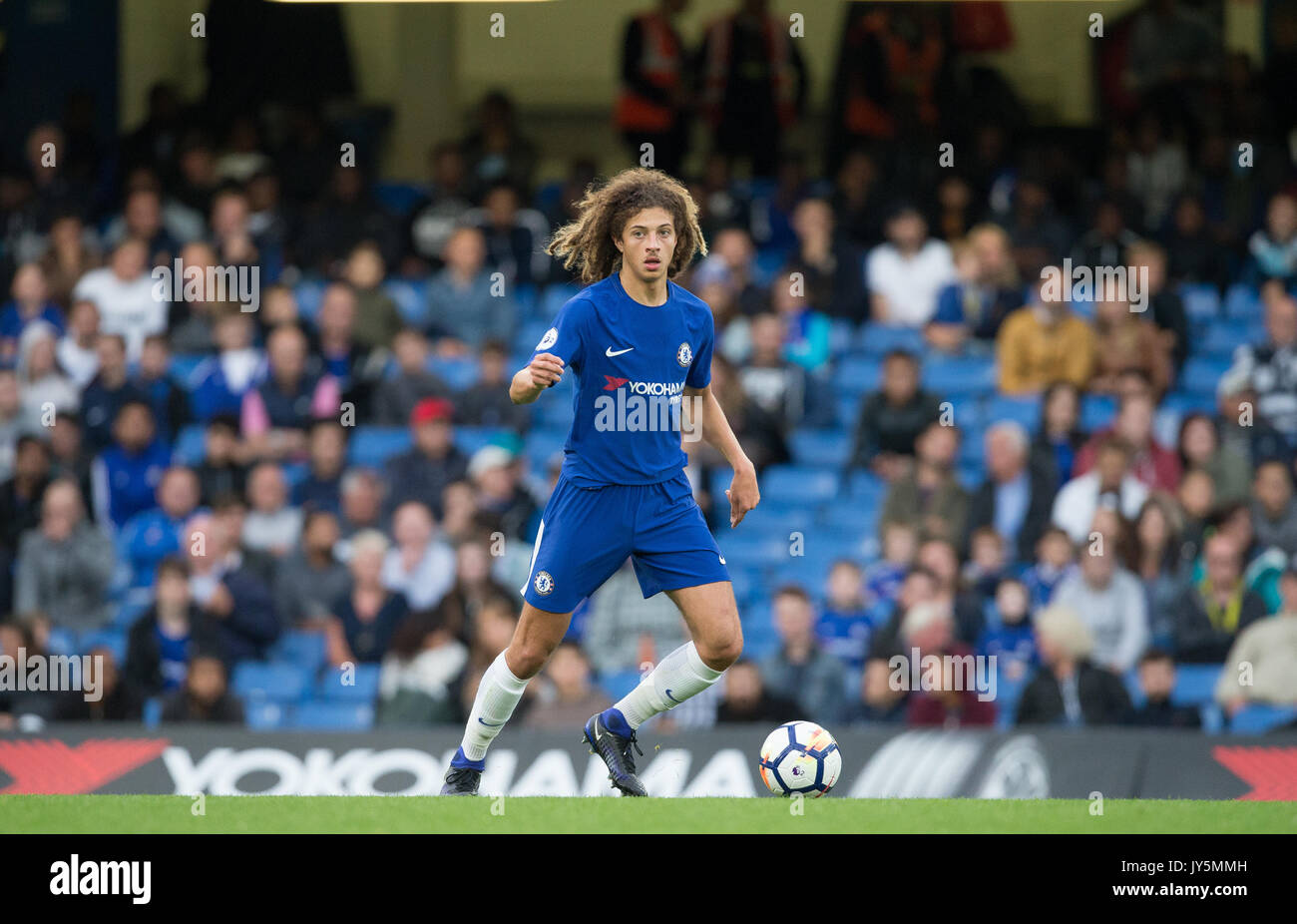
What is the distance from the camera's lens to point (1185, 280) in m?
14.3

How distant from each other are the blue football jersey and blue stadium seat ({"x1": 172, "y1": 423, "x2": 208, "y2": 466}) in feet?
22.7

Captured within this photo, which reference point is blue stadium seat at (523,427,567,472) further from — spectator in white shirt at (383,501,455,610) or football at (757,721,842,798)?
football at (757,721,842,798)

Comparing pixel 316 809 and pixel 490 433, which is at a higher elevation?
pixel 490 433

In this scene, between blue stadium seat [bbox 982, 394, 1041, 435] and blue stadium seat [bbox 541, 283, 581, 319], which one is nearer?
blue stadium seat [bbox 982, 394, 1041, 435]

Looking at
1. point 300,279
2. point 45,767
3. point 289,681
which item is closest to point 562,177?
point 300,279

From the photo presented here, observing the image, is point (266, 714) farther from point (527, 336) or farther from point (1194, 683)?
point (1194, 683)

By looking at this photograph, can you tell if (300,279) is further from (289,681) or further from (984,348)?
(984,348)

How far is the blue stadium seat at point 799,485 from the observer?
13.0 metres

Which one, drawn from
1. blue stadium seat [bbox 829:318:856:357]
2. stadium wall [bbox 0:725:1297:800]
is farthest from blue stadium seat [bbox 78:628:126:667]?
blue stadium seat [bbox 829:318:856:357]

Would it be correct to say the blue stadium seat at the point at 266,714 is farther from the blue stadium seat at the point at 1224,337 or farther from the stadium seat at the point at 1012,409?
the blue stadium seat at the point at 1224,337

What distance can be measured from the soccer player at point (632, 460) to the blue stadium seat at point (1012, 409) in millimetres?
6860

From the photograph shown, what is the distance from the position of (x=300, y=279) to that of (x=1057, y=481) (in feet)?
20.0

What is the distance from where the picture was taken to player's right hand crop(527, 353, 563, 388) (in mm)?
5906

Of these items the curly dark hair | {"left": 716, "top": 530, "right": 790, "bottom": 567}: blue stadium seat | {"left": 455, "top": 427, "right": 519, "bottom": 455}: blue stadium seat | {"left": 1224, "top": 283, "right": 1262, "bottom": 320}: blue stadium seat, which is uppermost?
{"left": 1224, "top": 283, "right": 1262, "bottom": 320}: blue stadium seat
